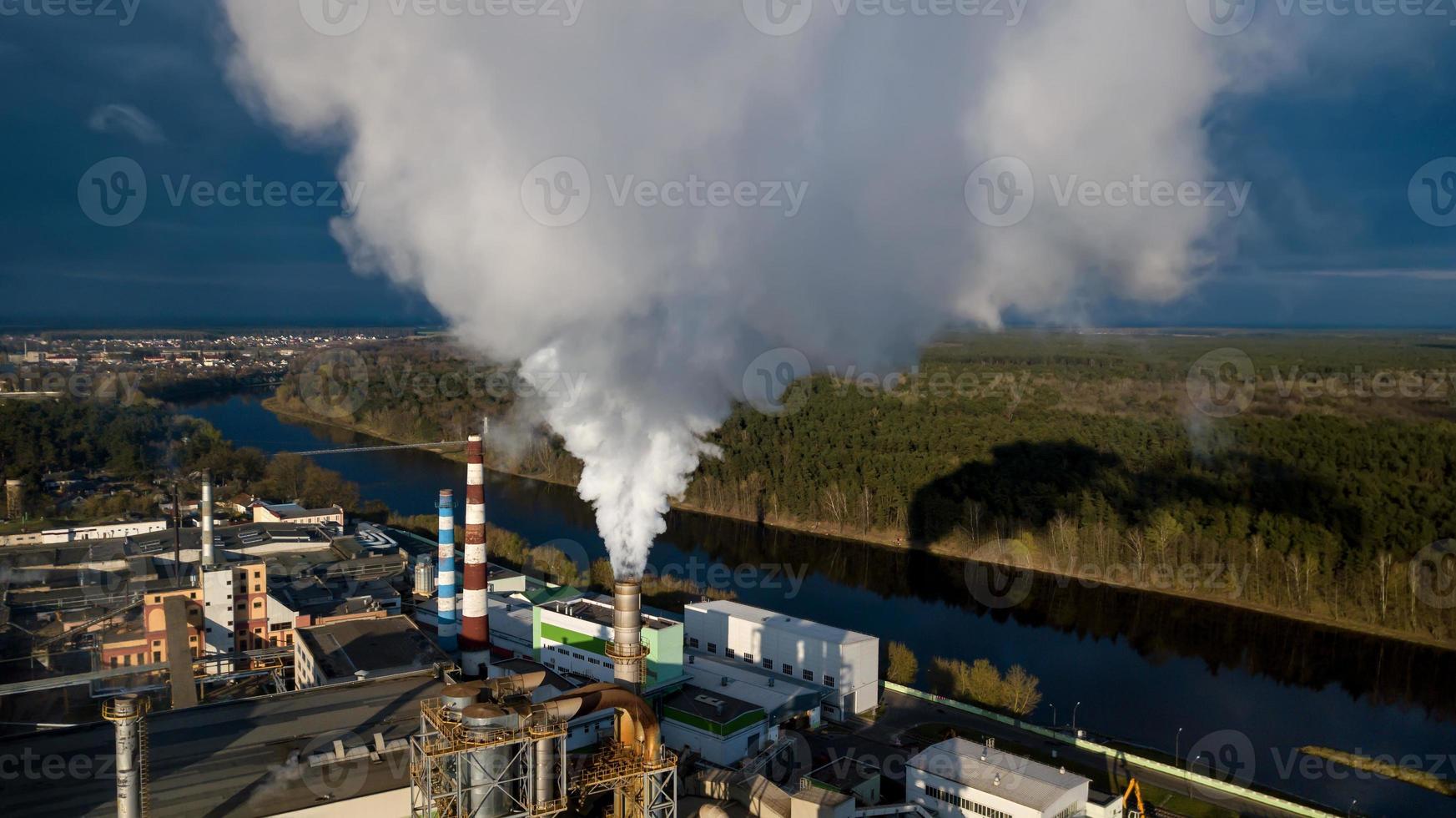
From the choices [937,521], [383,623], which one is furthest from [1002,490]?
[383,623]

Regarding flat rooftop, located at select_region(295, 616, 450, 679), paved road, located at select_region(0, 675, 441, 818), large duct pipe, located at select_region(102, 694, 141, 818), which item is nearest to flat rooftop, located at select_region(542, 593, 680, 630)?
flat rooftop, located at select_region(295, 616, 450, 679)

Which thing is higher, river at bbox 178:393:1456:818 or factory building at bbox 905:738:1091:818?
factory building at bbox 905:738:1091:818

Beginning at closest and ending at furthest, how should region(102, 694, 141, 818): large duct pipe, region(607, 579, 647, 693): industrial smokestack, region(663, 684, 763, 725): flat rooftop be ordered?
1. region(102, 694, 141, 818): large duct pipe
2. region(607, 579, 647, 693): industrial smokestack
3. region(663, 684, 763, 725): flat rooftop

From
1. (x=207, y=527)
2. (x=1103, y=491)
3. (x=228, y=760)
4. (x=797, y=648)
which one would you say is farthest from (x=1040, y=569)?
(x=228, y=760)

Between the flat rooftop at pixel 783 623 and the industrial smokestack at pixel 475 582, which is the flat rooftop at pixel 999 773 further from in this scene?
the industrial smokestack at pixel 475 582

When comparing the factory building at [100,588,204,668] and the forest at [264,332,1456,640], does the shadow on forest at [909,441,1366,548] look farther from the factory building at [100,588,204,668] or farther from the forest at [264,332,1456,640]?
the factory building at [100,588,204,668]

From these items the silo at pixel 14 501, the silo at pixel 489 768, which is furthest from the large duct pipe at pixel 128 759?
the silo at pixel 14 501

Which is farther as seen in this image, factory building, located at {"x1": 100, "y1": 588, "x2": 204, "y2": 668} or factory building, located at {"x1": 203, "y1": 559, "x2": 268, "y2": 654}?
factory building, located at {"x1": 203, "y1": 559, "x2": 268, "y2": 654}

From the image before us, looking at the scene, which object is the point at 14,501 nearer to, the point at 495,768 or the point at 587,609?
the point at 587,609
